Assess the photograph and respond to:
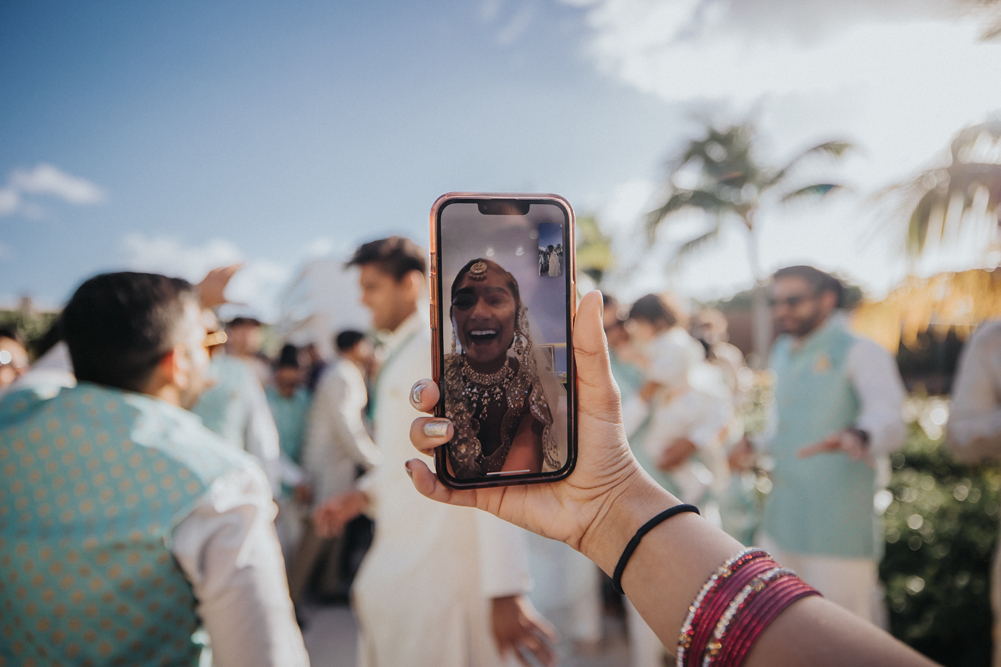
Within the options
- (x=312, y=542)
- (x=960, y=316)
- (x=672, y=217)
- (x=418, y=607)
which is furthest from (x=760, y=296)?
(x=418, y=607)

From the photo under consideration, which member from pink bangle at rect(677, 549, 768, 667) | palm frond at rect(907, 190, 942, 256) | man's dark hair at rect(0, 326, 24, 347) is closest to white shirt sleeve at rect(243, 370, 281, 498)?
man's dark hair at rect(0, 326, 24, 347)

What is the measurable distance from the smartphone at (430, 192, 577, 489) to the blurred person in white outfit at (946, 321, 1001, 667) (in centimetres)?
279

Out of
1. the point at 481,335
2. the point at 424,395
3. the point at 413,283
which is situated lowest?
the point at 424,395

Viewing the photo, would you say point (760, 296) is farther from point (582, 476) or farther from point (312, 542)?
point (582, 476)

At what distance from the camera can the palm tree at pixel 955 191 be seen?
3004 mm

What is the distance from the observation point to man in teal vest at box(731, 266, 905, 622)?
9.52 feet

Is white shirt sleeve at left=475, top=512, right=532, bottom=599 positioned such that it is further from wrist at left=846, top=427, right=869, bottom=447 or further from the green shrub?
the green shrub

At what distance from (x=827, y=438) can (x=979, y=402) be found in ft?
2.76

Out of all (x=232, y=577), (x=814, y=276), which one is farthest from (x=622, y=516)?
(x=814, y=276)

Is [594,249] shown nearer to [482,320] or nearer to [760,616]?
[482,320]

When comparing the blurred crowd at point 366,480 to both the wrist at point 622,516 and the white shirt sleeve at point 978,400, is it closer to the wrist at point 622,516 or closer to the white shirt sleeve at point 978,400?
the white shirt sleeve at point 978,400

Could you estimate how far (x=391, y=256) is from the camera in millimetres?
2383

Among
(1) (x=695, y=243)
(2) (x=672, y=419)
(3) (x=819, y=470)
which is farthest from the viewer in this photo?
(1) (x=695, y=243)

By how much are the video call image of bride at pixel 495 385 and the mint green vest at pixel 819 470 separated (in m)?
2.68
